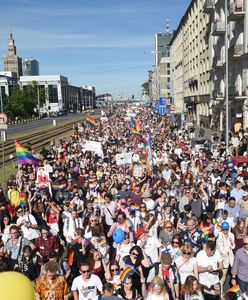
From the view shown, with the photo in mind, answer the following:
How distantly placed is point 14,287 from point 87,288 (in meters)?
3.36

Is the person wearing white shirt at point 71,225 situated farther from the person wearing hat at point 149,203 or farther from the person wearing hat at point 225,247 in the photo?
the person wearing hat at point 225,247

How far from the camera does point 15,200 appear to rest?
1233cm

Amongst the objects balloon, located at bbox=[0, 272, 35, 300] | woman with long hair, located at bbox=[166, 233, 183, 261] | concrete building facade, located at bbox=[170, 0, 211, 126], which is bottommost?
woman with long hair, located at bbox=[166, 233, 183, 261]

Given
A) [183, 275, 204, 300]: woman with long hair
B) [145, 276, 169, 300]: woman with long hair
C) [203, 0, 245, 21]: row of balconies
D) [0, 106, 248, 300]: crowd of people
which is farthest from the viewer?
[203, 0, 245, 21]: row of balconies

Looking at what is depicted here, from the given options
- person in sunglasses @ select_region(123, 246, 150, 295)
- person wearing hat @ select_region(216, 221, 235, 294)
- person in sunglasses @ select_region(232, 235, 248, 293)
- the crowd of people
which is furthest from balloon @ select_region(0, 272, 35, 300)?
person wearing hat @ select_region(216, 221, 235, 294)

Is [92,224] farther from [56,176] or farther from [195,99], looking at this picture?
[195,99]

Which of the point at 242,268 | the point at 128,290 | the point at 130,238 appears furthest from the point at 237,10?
the point at 128,290

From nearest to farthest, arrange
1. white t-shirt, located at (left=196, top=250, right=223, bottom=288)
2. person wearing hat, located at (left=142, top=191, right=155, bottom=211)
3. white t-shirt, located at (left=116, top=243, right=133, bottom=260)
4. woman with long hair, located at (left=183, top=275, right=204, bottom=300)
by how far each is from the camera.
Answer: woman with long hair, located at (left=183, top=275, right=204, bottom=300), white t-shirt, located at (left=196, top=250, right=223, bottom=288), white t-shirt, located at (left=116, top=243, right=133, bottom=260), person wearing hat, located at (left=142, top=191, right=155, bottom=211)

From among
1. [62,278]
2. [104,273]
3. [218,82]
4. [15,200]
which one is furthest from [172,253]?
[218,82]

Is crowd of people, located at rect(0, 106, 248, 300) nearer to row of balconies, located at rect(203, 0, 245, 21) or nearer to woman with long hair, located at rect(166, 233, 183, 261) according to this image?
woman with long hair, located at rect(166, 233, 183, 261)

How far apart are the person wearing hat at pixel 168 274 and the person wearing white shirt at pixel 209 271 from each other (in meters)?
0.48

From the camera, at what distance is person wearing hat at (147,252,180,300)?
6.19 meters

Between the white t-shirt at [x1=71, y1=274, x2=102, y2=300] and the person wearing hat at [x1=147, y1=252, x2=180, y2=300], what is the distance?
779mm

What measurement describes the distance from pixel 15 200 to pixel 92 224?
4568mm
